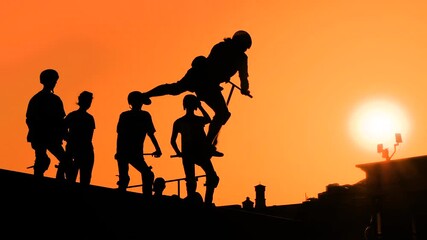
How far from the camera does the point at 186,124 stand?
1153cm

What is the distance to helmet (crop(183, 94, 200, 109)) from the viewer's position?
11633 millimetres

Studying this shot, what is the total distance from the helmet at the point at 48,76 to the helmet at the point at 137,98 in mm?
1492

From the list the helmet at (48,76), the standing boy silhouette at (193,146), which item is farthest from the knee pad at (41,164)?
the standing boy silhouette at (193,146)

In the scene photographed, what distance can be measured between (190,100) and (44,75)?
254cm

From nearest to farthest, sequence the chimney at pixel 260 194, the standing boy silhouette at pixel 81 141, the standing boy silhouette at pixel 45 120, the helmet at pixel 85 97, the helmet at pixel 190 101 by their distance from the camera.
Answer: the standing boy silhouette at pixel 45 120, the standing boy silhouette at pixel 81 141, the helmet at pixel 85 97, the helmet at pixel 190 101, the chimney at pixel 260 194

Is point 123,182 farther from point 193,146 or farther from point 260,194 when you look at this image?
point 260,194

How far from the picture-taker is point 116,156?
11.4 meters

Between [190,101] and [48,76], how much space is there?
8.16ft

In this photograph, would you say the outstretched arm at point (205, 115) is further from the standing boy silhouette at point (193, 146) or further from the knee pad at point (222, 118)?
the knee pad at point (222, 118)

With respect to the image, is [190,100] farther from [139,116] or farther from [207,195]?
[207,195]

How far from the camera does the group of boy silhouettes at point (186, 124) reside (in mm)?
10781

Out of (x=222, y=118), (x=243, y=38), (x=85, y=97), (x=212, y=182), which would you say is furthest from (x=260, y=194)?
(x=85, y=97)

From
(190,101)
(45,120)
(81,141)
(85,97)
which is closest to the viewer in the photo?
(45,120)

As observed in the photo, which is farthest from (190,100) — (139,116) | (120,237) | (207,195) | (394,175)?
(394,175)
